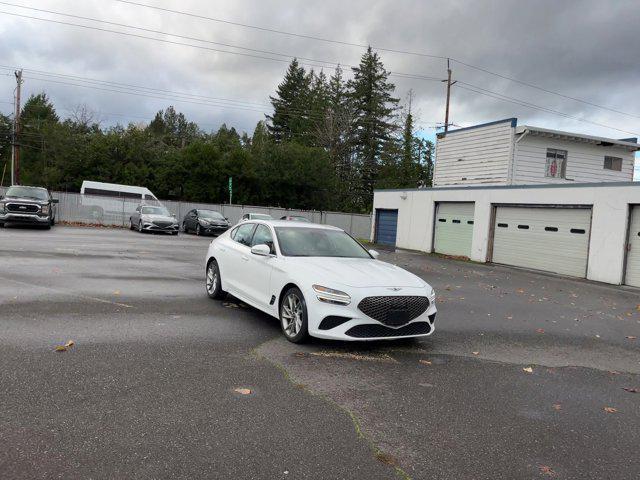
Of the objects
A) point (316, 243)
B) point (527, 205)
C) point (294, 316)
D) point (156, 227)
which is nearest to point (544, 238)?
point (527, 205)

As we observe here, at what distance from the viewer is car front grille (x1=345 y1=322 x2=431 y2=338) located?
6.06m

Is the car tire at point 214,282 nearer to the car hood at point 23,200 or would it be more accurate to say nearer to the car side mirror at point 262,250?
the car side mirror at point 262,250

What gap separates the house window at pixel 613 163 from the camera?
28.0m

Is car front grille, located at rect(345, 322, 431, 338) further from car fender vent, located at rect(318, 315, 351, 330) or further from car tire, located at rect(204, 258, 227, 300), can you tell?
car tire, located at rect(204, 258, 227, 300)

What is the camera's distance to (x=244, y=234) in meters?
8.58

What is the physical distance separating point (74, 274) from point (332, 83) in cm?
5505

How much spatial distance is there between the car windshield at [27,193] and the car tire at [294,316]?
21.2 meters

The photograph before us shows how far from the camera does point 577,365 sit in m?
6.35

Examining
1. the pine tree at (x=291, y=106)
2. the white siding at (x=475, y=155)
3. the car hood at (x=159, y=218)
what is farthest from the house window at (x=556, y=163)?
the pine tree at (x=291, y=106)

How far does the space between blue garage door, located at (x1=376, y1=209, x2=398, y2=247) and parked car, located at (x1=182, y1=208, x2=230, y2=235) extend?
879 centimetres

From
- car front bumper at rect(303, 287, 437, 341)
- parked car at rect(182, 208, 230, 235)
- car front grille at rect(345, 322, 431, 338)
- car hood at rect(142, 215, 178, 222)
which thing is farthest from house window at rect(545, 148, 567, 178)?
car front bumper at rect(303, 287, 437, 341)

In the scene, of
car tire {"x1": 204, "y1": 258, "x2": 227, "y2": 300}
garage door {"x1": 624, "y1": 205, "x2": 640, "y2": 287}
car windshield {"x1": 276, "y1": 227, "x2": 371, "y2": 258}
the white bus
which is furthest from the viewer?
the white bus

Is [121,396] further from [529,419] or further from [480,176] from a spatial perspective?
[480,176]

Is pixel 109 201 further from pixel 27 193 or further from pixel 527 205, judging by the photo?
pixel 527 205
